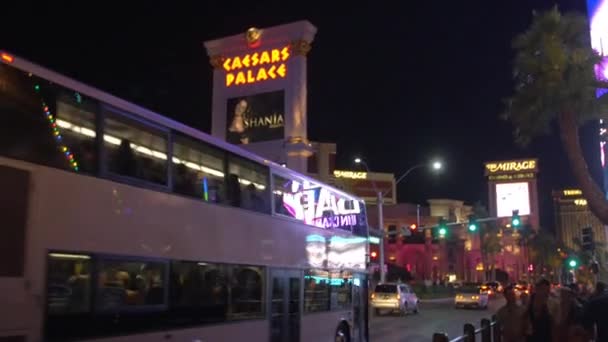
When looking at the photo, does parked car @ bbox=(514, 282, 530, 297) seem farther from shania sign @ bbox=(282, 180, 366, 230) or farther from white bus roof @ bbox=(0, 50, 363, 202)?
white bus roof @ bbox=(0, 50, 363, 202)

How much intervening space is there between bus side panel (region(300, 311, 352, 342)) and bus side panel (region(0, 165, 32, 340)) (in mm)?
7984

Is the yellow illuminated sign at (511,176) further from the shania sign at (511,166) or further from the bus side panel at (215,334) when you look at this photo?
the bus side panel at (215,334)

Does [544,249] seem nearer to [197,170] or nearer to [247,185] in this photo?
[247,185]

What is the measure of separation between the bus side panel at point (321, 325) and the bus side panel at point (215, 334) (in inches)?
79.6

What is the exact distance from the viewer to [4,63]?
7.03m

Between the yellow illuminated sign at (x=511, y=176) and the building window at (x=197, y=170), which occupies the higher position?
the yellow illuminated sign at (x=511, y=176)

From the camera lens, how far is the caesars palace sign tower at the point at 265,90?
148 feet

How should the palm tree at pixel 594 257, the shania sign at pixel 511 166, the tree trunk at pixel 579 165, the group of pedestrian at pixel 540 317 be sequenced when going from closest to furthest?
the group of pedestrian at pixel 540 317
the tree trunk at pixel 579 165
the palm tree at pixel 594 257
the shania sign at pixel 511 166

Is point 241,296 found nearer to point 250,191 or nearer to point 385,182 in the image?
point 250,191

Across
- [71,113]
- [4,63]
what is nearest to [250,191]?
[71,113]

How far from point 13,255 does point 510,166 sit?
575ft

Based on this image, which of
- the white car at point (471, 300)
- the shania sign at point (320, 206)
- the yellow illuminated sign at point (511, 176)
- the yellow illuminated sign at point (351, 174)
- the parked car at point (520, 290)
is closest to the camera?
the shania sign at point (320, 206)

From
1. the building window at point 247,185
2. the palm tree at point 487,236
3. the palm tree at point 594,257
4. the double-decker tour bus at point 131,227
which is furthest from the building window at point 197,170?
the palm tree at point 487,236

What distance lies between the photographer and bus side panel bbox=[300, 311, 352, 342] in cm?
1393
